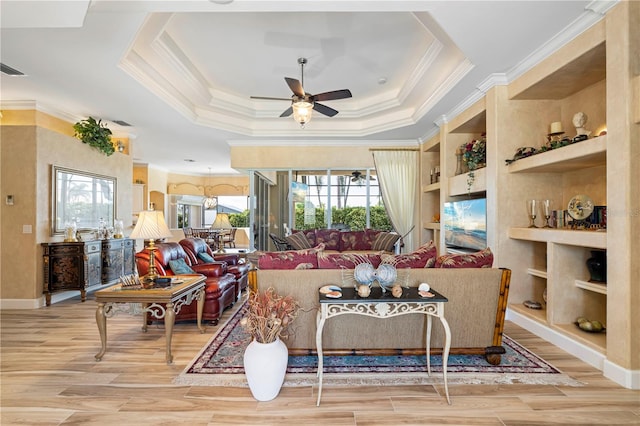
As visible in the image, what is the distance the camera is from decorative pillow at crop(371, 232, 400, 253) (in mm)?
6516

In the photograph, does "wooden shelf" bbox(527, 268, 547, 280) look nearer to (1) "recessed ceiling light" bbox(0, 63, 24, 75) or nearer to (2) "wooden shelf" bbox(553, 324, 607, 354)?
(2) "wooden shelf" bbox(553, 324, 607, 354)

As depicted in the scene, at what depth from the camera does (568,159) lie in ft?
10.4

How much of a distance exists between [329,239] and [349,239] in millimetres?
404

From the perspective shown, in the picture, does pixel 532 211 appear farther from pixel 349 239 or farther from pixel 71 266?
pixel 71 266

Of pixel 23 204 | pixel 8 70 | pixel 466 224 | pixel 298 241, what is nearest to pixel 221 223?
pixel 298 241

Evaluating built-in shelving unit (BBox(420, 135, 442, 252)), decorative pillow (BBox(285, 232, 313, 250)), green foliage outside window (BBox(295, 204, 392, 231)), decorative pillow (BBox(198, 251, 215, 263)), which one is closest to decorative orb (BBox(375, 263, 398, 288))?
decorative pillow (BBox(198, 251, 215, 263))

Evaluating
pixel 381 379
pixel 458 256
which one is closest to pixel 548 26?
pixel 458 256

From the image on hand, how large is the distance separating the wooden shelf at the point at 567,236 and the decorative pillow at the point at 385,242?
2784 mm

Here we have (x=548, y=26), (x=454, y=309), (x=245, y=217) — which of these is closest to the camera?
(x=454, y=309)

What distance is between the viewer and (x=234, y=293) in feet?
15.2

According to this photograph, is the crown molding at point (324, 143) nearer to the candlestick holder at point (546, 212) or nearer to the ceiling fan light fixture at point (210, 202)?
the candlestick holder at point (546, 212)

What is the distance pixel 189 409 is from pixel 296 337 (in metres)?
0.92

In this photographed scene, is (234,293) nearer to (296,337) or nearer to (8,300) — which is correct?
(296,337)

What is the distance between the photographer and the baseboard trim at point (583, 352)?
244 centimetres
